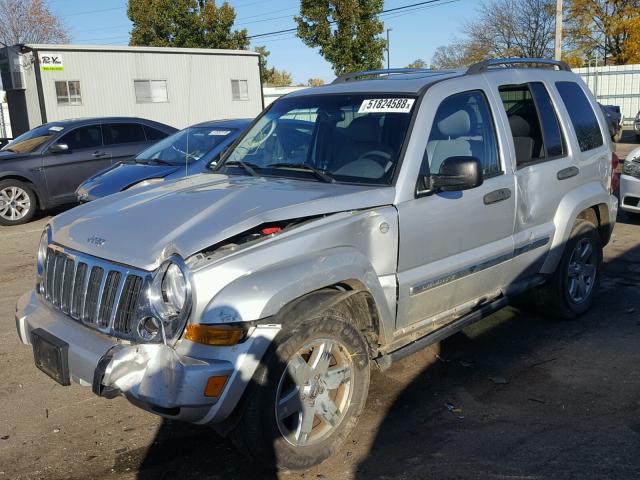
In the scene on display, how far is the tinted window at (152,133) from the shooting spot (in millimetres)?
11961

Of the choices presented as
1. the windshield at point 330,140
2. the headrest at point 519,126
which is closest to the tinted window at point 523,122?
the headrest at point 519,126

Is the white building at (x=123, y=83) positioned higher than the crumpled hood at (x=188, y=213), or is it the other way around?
the white building at (x=123, y=83)

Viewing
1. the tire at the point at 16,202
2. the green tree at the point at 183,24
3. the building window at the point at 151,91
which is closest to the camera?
the tire at the point at 16,202

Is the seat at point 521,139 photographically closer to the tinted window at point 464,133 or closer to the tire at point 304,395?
the tinted window at point 464,133

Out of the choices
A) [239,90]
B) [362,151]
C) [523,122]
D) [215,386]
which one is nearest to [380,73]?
[523,122]

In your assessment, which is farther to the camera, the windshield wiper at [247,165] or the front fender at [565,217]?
the front fender at [565,217]

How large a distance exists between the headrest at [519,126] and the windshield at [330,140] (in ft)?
3.60

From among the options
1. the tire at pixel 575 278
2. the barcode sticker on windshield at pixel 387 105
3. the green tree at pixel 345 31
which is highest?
the green tree at pixel 345 31

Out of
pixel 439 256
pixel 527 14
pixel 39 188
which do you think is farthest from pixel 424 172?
pixel 527 14

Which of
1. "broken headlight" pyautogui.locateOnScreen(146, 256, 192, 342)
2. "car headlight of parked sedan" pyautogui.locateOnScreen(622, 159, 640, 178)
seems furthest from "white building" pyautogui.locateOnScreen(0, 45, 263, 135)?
"broken headlight" pyautogui.locateOnScreen(146, 256, 192, 342)

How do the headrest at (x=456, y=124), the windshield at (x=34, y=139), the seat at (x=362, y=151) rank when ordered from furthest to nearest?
the windshield at (x=34, y=139)
the headrest at (x=456, y=124)
the seat at (x=362, y=151)

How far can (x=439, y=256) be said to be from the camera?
3953 mm

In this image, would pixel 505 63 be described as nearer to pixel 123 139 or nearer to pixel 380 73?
pixel 380 73

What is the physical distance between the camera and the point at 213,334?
9.41 ft
